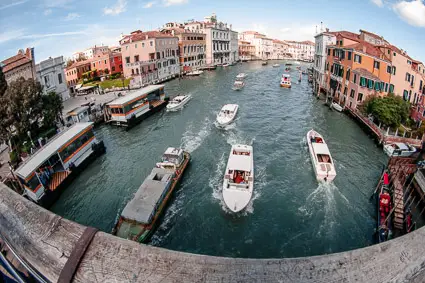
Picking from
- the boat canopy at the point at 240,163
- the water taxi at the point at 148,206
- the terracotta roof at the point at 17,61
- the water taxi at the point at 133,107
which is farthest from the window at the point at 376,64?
the terracotta roof at the point at 17,61

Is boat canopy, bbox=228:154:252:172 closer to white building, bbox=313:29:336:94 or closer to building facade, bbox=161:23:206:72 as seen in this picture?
white building, bbox=313:29:336:94

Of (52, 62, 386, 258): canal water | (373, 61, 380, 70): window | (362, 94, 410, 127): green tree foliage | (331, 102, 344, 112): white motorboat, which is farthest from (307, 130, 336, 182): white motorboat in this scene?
(373, 61, 380, 70): window

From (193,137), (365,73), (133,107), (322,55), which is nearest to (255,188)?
(193,137)

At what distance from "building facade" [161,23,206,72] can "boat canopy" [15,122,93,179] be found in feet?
214

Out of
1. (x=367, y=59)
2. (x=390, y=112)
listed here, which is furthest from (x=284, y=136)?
(x=367, y=59)

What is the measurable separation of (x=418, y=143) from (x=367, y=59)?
16977mm

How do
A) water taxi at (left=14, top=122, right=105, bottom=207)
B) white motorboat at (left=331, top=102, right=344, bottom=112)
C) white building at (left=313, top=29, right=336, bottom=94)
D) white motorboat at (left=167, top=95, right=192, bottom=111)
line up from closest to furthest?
1. water taxi at (left=14, top=122, right=105, bottom=207)
2. white motorboat at (left=331, top=102, right=344, bottom=112)
3. white motorboat at (left=167, top=95, right=192, bottom=111)
4. white building at (left=313, top=29, right=336, bottom=94)

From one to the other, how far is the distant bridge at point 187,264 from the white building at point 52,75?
43433 mm

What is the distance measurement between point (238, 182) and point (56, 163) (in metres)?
17.0

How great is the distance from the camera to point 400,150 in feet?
86.4

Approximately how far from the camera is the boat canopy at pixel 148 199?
56.3ft

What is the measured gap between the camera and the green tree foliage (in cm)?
3075

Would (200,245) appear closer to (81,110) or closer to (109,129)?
(109,129)

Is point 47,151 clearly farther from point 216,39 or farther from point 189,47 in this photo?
point 216,39
